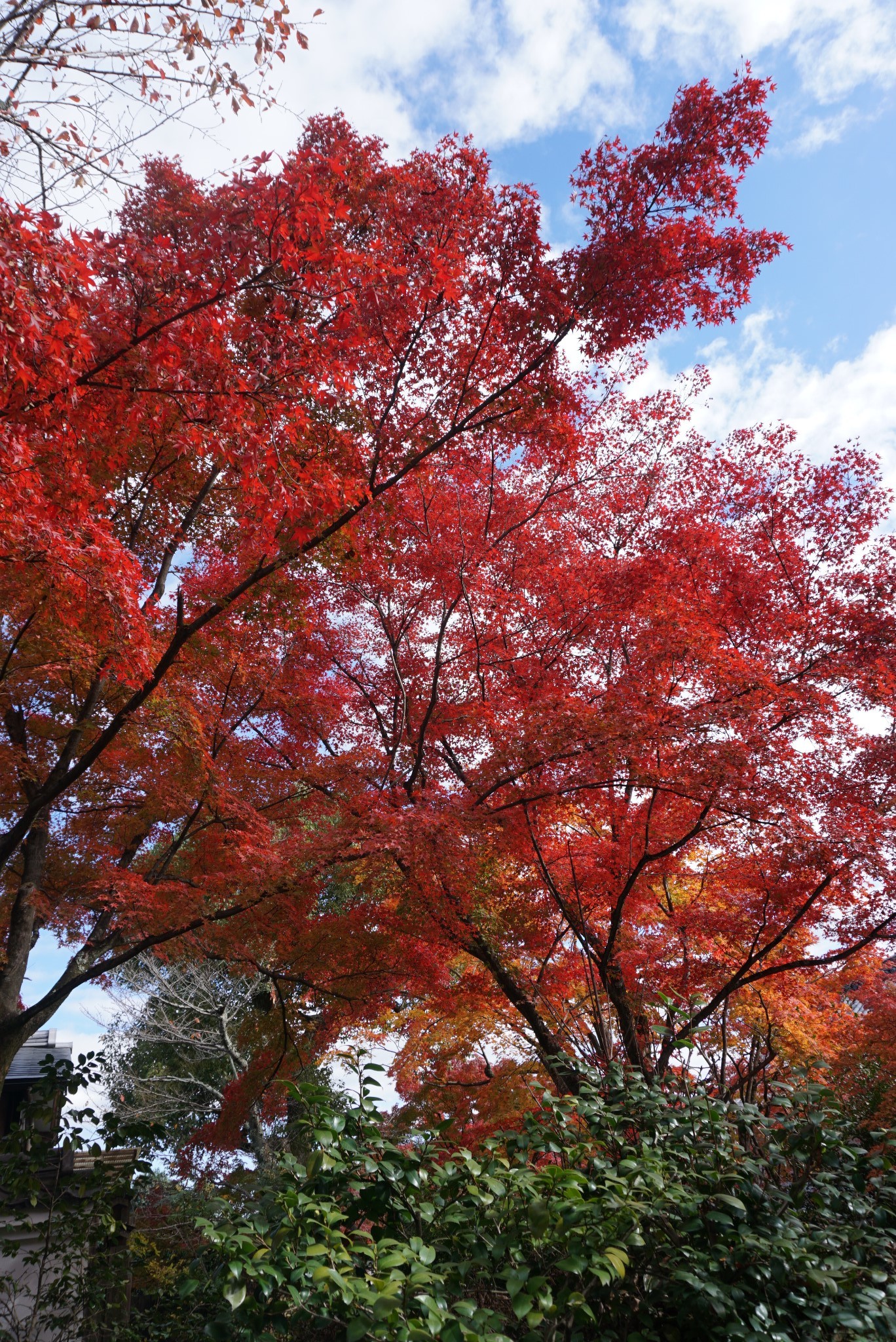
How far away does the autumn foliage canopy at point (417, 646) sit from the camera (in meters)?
5.44

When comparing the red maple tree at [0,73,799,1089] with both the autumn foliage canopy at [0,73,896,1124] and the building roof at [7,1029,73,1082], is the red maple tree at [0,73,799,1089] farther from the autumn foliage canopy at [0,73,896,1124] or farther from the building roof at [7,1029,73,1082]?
the building roof at [7,1029,73,1082]

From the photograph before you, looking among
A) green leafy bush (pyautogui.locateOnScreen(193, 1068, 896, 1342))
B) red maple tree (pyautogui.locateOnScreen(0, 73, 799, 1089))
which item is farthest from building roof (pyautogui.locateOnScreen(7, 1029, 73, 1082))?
green leafy bush (pyautogui.locateOnScreen(193, 1068, 896, 1342))

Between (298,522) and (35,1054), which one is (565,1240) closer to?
(298,522)

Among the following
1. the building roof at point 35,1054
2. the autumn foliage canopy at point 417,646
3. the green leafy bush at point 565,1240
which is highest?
the autumn foliage canopy at point 417,646

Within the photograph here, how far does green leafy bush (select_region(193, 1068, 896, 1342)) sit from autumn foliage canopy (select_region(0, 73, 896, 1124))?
0.87m

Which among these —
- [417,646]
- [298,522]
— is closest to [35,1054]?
[417,646]

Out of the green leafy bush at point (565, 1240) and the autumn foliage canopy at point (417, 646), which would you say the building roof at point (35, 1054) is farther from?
the green leafy bush at point (565, 1240)

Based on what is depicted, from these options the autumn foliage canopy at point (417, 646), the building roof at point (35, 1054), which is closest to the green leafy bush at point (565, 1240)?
the autumn foliage canopy at point (417, 646)

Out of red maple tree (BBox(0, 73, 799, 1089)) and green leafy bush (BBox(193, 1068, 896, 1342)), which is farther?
red maple tree (BBox(0, 73, 799, 1089))

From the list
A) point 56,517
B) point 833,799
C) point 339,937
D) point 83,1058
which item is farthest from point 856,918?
point 56,517

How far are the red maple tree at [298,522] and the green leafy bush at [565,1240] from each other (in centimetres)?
357

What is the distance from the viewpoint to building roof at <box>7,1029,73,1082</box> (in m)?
13.9

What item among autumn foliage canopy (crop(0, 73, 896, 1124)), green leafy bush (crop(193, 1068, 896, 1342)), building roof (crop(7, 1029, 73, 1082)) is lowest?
green leafy bush (crop(193, 1068, 896, 1342))

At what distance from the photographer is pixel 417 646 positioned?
1129 centimetres
